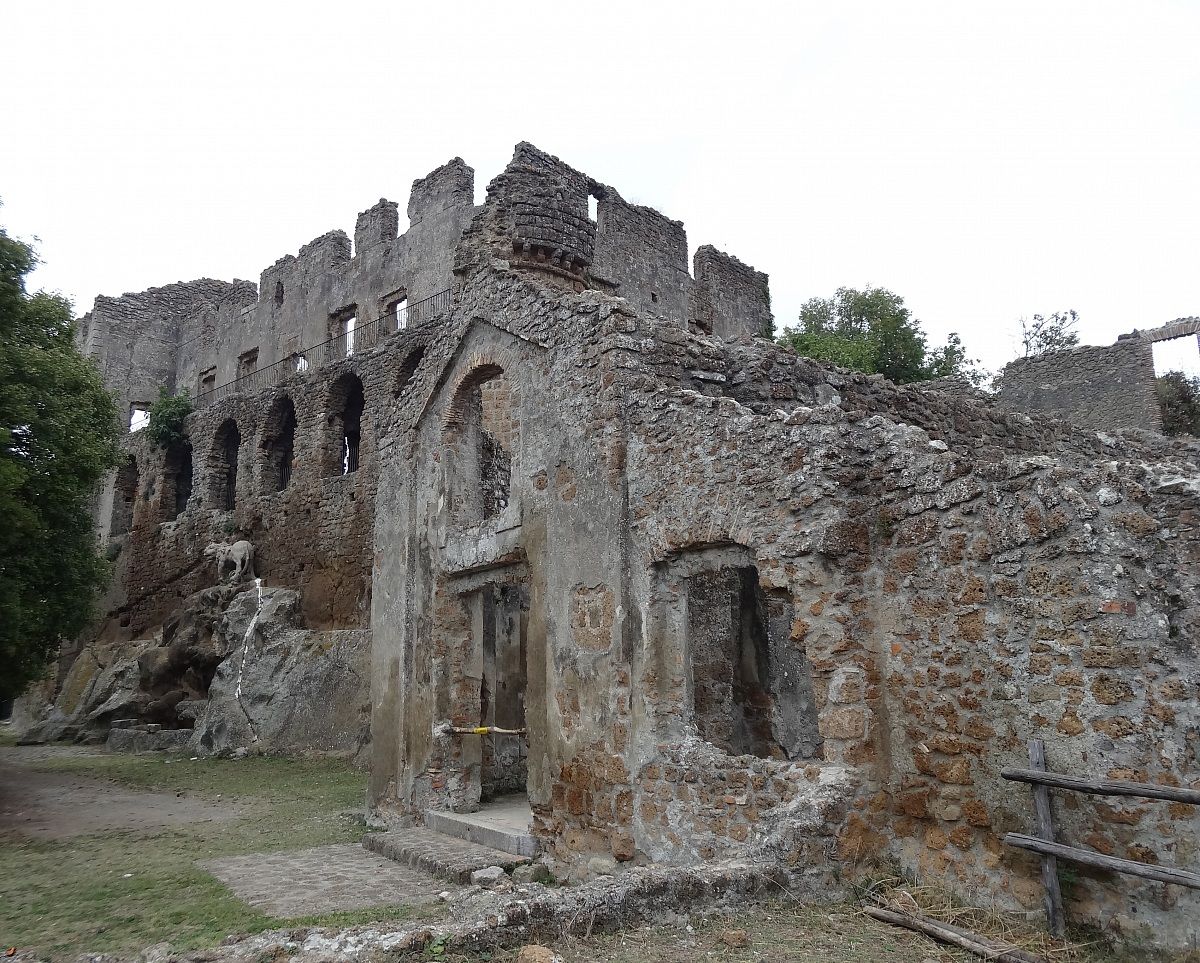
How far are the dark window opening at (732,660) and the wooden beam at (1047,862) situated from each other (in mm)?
4094

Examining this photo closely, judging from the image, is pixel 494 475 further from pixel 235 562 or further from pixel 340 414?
pixel 235 562

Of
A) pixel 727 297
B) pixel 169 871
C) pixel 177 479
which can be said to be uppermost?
pixel 727 297

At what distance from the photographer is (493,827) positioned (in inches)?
347

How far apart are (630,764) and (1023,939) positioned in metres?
3.23

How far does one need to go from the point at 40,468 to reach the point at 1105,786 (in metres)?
14.4

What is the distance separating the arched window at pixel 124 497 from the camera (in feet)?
104

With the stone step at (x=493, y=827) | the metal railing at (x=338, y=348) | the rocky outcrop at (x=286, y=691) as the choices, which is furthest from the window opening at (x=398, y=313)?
the stone step at (x=493, y=827)

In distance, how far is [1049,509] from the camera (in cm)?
466

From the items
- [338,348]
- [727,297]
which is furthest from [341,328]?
[727,297]

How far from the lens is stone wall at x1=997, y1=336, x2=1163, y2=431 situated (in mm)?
17531

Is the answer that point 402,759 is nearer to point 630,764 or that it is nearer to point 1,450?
point 630,764

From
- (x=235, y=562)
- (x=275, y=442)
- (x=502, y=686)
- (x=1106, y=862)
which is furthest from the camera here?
(x=275, y=442)

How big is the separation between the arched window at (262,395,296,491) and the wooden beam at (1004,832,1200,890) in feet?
80.3

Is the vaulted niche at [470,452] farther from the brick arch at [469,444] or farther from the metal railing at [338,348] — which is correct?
the metal railing at [338,348]
